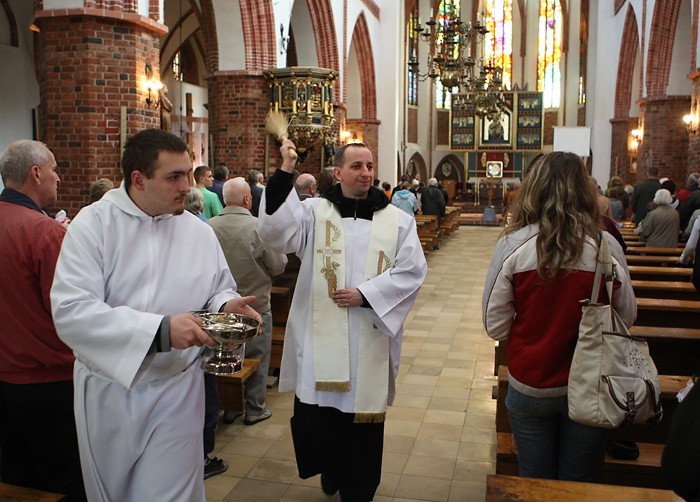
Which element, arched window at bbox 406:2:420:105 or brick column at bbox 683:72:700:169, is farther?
arched window at bbox 406:2:420:105

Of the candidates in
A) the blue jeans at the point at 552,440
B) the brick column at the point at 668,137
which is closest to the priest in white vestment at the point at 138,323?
the blue jeans at the point at 552,440

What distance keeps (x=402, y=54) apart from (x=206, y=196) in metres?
19.2

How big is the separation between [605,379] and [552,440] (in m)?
0.39

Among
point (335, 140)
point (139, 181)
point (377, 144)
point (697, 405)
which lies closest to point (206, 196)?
point (139, 181)

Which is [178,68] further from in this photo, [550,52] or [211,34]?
[550,52]

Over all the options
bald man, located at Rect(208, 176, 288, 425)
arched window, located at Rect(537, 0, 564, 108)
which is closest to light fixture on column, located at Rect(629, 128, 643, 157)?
arched window, located at Rect(537, 0, 564, 108)

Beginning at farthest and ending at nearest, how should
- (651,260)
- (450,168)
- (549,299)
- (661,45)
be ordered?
(450,168) < (661,45) < (651,260) < (549,299)

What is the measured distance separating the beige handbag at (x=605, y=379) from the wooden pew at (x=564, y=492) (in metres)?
0.23

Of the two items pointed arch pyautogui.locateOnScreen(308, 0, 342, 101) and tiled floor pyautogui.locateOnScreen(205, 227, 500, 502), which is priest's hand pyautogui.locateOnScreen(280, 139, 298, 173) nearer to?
tiled floor pyautogui.locateOnScreen(205, 227, 500, 502)

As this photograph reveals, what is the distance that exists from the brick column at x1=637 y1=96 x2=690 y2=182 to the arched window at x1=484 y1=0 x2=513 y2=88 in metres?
18.5

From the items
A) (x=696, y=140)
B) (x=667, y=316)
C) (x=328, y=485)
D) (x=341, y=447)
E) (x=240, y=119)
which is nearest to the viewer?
(x=341, y=447)

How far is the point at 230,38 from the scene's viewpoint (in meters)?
12.4

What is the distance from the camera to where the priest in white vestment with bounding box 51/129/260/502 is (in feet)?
7.00

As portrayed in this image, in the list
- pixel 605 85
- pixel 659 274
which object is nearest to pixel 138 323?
pixel 659 274
